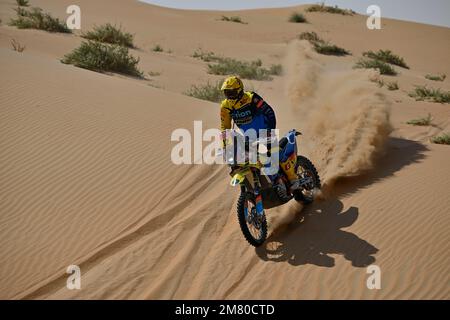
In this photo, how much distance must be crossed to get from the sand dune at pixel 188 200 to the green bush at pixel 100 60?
2.92m

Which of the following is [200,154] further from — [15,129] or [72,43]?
[72,43]

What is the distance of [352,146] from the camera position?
25.0 feet

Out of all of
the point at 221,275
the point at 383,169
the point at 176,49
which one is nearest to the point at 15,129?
the point at 221,275

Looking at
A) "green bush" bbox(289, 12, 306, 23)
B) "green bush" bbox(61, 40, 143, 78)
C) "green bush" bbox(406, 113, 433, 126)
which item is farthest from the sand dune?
"green bush" bbox(289, 12, 306, 23)

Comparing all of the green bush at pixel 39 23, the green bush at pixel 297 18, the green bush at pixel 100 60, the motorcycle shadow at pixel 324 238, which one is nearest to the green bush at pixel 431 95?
the motorcycle shadow at pixel 324 238

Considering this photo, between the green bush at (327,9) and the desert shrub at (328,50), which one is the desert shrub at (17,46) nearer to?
the desert shrub at (328,50)

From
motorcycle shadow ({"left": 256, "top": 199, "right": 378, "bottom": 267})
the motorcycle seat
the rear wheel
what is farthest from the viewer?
the rear wheel

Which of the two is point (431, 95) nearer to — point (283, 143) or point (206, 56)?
point (206, 56)

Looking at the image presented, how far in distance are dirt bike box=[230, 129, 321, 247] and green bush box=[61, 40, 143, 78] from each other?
925 centimetres

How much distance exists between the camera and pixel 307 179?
22.0ft

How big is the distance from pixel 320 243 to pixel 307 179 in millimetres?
1090

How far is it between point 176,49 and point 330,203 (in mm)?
17261

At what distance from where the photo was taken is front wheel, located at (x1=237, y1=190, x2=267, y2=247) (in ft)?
18.0

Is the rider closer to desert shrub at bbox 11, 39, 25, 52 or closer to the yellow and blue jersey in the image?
the yellow and blue jersey
